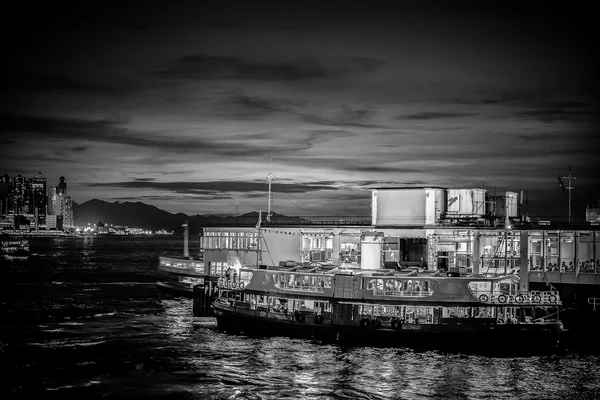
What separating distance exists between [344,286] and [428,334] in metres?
7.73

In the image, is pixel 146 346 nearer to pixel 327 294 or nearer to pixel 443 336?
pixel 327 294

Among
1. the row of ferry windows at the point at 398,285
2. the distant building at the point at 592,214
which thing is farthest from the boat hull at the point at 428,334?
the distant building at the point at 592,214

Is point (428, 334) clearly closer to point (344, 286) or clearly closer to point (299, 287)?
point (344, 286)

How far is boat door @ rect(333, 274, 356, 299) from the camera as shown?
58.5m

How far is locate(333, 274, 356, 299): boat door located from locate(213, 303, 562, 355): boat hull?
7.73 ft

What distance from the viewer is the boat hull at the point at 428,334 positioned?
177ft

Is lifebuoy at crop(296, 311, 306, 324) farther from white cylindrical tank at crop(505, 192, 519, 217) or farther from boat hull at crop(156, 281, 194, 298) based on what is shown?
boat hull at crop(156, 281, 194, 298)

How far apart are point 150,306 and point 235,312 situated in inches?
959

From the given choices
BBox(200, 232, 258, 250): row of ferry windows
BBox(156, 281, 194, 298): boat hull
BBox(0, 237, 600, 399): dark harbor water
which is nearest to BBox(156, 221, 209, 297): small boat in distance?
BBox(156, 281, 194, 298): boat hull

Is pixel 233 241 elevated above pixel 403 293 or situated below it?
above

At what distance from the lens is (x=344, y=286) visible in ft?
193

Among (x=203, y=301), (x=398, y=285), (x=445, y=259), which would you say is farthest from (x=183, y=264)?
(x=398, y=285)

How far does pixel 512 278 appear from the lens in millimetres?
56938

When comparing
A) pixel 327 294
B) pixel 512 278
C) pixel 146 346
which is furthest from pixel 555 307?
pixel 146 346
